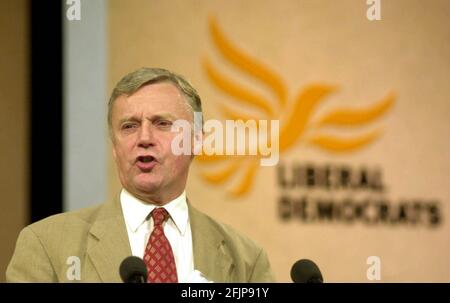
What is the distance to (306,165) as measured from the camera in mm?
3193

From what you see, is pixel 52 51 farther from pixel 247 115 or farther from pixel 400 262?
pixel 400 262

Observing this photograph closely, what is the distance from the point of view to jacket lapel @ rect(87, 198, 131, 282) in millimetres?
2307

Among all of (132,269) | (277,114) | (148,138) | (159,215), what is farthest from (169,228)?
(277,114)

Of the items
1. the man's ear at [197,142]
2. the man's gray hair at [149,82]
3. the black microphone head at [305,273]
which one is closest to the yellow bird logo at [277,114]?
the man's ear at [197,142]

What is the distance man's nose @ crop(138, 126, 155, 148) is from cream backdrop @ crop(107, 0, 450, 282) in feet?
1.68

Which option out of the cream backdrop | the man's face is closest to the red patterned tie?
the man's face

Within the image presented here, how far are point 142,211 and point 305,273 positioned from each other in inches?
23.0

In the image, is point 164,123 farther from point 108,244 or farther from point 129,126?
point 108,244

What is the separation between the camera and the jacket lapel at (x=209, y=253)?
2416 millimetres

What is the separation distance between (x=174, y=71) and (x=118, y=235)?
637 mm

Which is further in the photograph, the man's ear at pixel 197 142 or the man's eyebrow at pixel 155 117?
the man's ear at pixel 197 142

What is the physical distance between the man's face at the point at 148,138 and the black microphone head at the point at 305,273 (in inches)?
21.2

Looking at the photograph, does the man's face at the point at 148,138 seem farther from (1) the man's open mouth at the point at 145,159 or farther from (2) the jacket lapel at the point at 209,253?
(2) the jacket lapel at the point at 209,253
